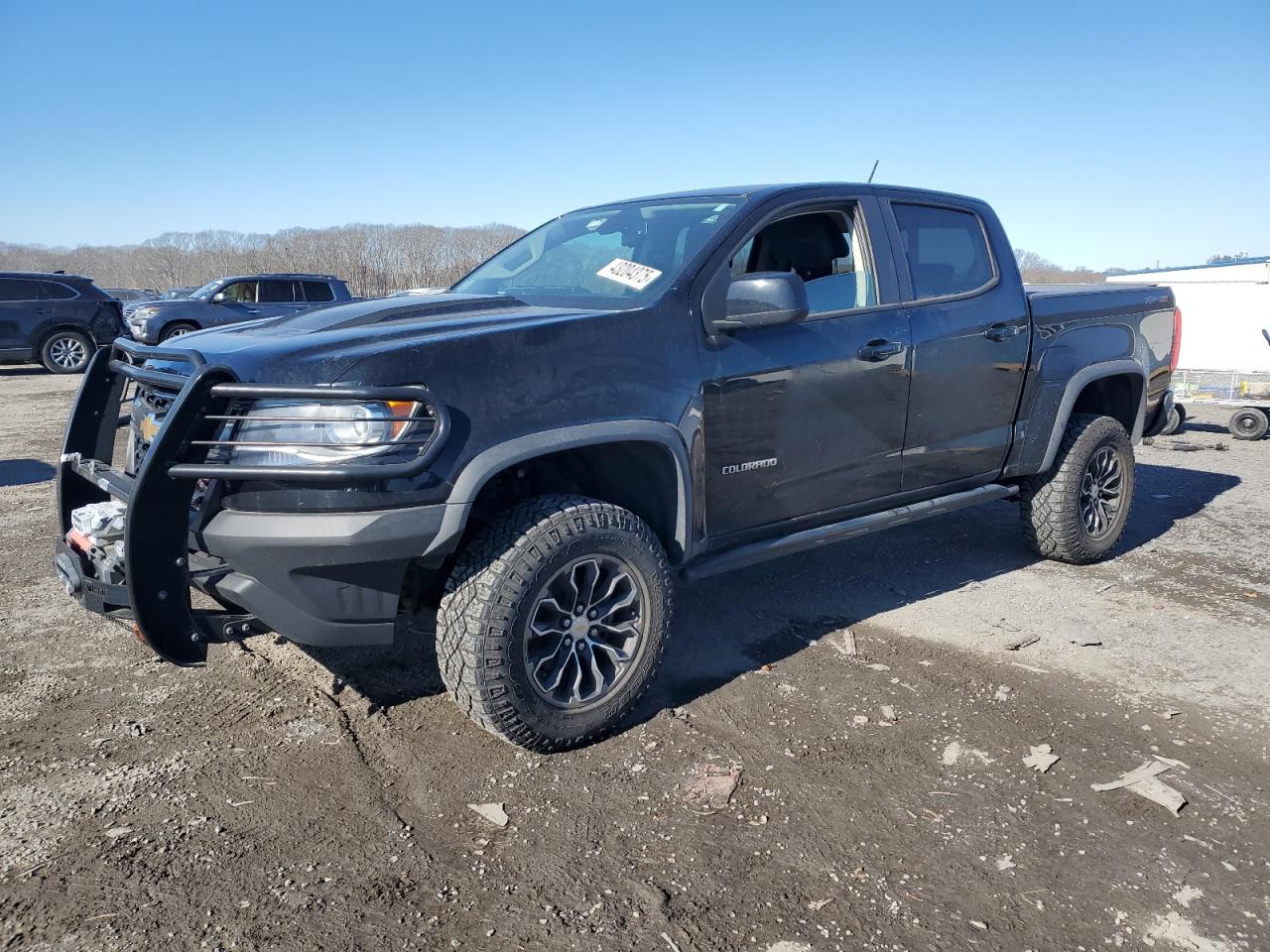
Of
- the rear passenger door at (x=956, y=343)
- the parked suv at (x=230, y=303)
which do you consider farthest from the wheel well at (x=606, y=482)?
the parked suv at (x=230, y=303)

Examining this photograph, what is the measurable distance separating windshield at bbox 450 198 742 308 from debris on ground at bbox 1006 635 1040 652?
2.25 metres

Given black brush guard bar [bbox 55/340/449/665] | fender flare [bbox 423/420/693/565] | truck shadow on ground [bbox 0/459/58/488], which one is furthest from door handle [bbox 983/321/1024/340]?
truck shadow on ground [bbox 0/459/58/488]

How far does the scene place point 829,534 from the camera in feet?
13.1

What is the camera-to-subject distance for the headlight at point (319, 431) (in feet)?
8.86

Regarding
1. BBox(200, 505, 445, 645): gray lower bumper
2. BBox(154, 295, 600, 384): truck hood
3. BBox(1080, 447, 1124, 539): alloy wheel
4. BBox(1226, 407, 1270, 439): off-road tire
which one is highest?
BBox(154, 295, 600, 384): truck hood

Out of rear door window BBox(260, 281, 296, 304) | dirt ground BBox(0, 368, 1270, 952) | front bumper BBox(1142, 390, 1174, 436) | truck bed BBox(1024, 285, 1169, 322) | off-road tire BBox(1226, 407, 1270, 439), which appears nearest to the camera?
dirt ground BBox(0, 368, 1270, 952)

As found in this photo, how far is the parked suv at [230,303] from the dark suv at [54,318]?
60 cm

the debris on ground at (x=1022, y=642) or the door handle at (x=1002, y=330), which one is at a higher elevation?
the door handle at (x=1002, y=330)

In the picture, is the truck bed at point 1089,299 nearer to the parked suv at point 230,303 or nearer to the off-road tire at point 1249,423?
the off-road tire at point 1249,423

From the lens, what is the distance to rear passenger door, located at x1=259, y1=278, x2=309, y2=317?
17.8m

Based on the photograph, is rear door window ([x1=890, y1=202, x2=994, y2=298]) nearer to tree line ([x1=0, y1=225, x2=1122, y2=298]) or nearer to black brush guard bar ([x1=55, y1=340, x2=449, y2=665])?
black brush guard bar ([x1=55, y1=340, x2=449, y2=665])

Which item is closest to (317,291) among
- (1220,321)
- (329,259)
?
(1220,321)

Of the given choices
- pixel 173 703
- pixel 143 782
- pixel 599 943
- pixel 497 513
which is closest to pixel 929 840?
pixel 599 943

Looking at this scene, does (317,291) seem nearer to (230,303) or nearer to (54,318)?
(230,303)
